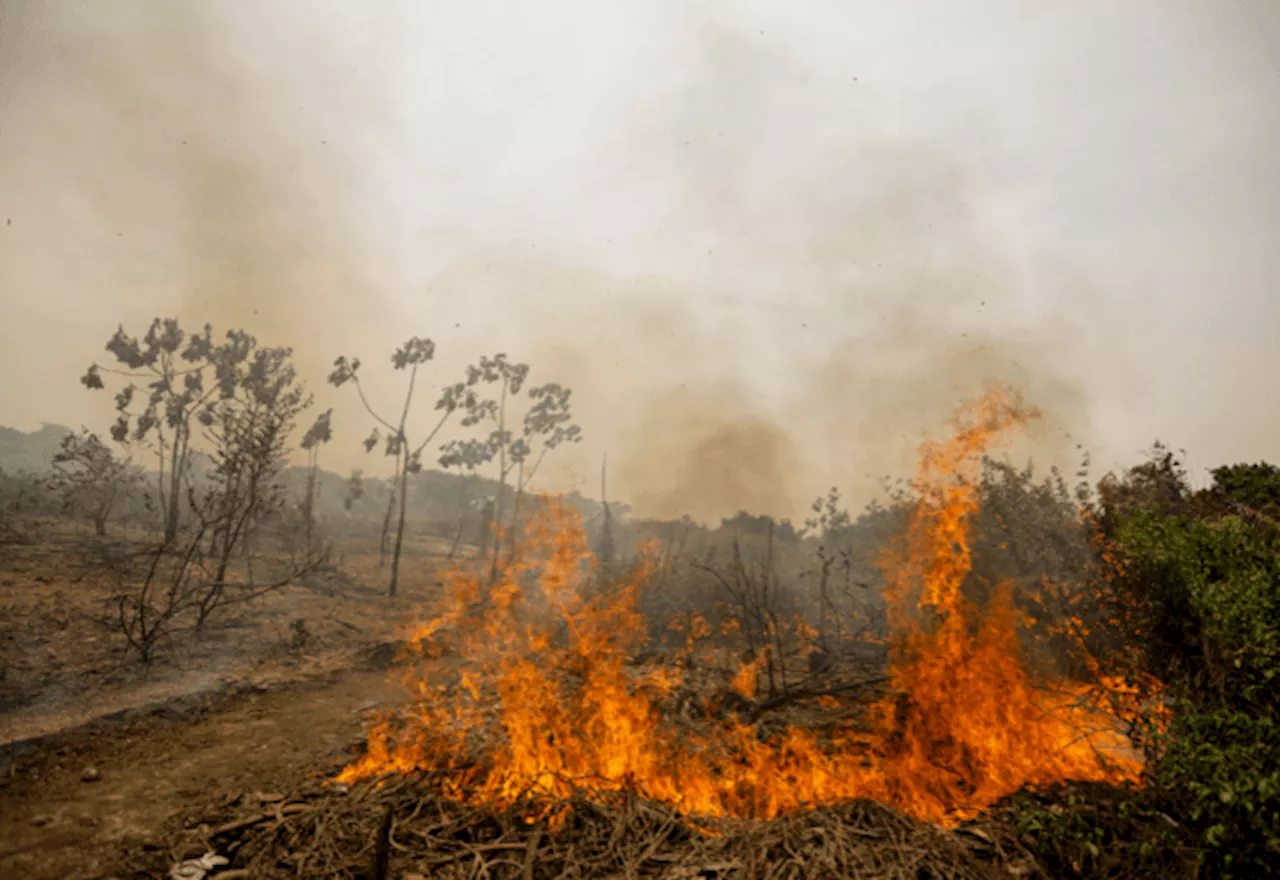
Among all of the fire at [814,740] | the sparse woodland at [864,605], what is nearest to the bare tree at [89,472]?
the sparse woodland at [864,605]

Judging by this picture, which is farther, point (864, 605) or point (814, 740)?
point (864, 605)

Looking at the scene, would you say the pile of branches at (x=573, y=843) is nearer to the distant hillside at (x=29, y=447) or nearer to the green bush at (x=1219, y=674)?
the green bush at (x=1219, y=674)

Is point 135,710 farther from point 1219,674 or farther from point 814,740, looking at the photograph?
point 1219,674

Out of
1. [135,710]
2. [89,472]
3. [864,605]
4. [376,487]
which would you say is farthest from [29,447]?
[864,605]

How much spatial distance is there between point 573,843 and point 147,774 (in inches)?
280

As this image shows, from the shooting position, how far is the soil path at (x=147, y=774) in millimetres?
6129

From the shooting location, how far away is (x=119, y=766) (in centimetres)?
852

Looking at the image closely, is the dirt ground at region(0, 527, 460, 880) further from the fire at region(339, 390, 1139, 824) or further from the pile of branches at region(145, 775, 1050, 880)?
the fire at region(339, 390, 1139, 824)

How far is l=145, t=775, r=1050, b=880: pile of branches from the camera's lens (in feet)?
18.3

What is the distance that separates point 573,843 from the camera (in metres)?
6.10

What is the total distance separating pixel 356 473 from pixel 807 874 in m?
51.3

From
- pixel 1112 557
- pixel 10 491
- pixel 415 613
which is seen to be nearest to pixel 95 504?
pixel 10 491

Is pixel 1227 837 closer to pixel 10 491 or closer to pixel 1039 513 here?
pixel 1039 513

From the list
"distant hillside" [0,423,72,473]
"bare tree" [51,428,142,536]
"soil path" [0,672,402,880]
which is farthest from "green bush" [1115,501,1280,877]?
"distant hillside" [0,423,72,473]
